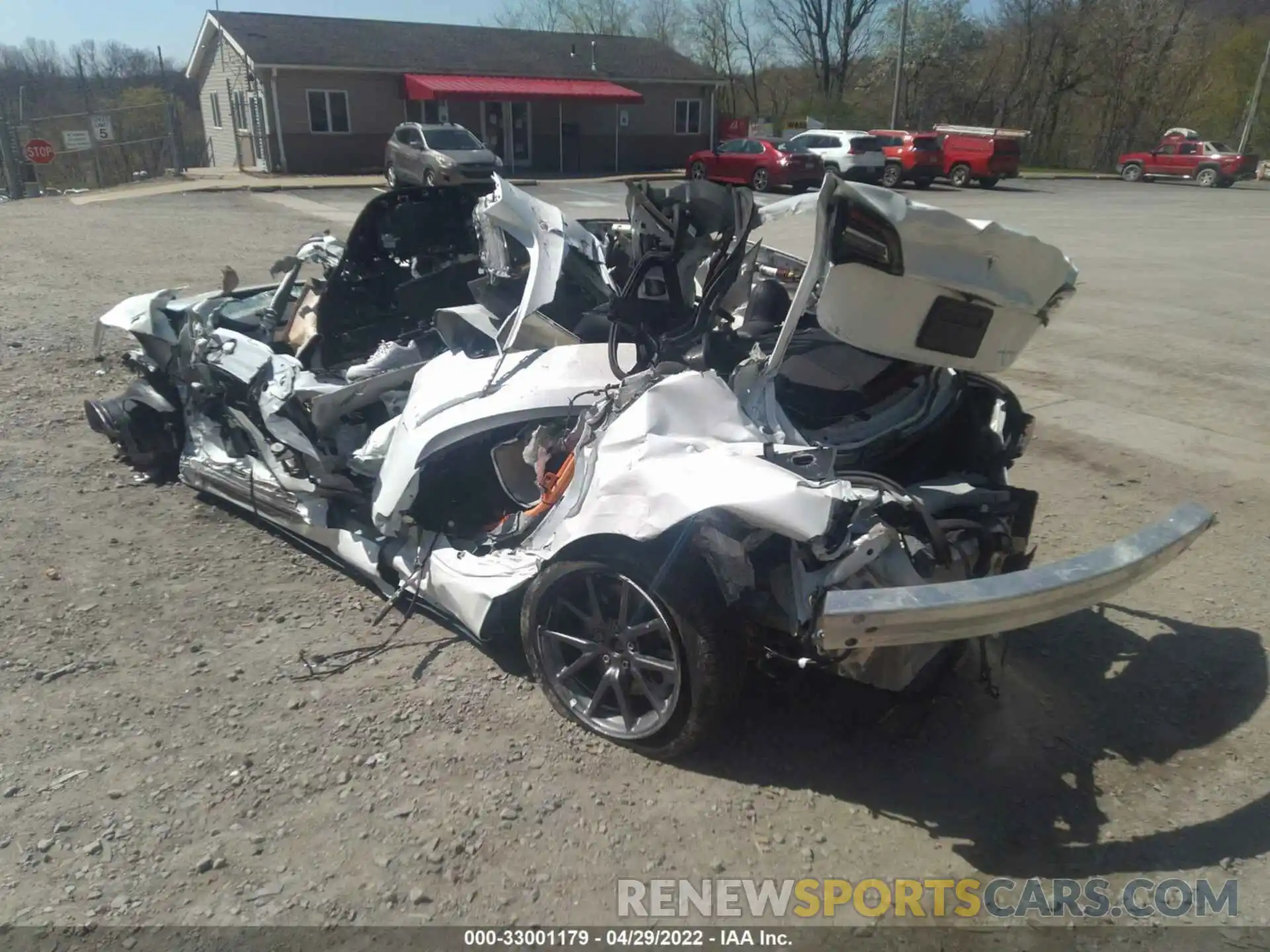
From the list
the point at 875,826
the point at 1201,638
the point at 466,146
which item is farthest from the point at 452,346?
the point at 466,146

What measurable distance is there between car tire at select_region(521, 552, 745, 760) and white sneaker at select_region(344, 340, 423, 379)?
1.59 metres

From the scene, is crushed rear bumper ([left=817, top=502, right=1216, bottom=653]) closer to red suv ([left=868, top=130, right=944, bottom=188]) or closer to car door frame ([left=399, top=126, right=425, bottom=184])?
car door frame ([left=399, top=126, right=425, bottom=184])

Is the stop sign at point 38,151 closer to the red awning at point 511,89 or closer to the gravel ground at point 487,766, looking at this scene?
the red awning at point 511,89

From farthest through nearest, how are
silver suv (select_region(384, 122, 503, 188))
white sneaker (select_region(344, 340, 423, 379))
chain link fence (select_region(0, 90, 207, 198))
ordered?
chain link fence (select_region(0, 90, 207, 198)) → silver suv (select_region(384, 122, 503, 188)) → white sneaker (select_region(344, 340, 423, 379))

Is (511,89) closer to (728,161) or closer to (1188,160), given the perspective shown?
(728,161)

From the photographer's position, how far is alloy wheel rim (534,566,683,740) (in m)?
2.82

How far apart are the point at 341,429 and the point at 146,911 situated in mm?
2169

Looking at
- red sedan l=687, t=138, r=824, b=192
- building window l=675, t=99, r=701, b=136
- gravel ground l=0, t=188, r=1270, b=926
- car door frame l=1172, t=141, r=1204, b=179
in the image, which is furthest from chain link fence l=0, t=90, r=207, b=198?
car door frame l=1172, t=141, r=1204, b=179

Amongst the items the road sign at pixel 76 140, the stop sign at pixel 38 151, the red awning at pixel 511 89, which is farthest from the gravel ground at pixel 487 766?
the red awning at pixel 511 89

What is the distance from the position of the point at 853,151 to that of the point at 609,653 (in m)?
24.8

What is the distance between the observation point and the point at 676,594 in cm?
267

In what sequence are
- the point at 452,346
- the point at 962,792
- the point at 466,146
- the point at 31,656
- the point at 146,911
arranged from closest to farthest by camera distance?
the point at 146,911 → the point at 962,792 → the point at 31,656 → the point at 452,346 → the point at 466,146

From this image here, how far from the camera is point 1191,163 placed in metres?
32.0

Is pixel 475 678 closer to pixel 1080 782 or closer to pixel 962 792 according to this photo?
pixel 962 792
